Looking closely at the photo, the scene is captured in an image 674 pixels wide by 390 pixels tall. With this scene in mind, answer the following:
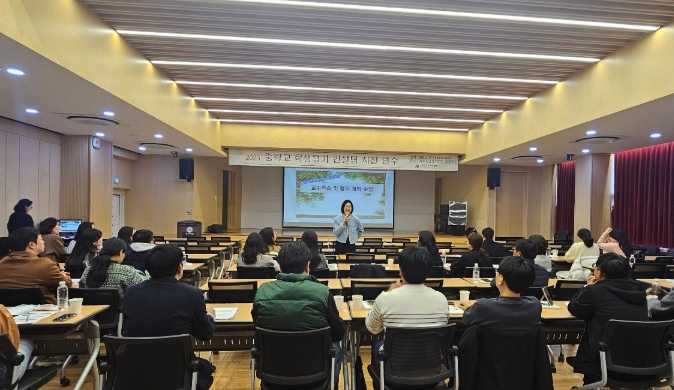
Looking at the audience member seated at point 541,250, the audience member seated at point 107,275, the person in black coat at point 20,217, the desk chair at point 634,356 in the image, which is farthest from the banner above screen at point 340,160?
the desk chair at point 634,356

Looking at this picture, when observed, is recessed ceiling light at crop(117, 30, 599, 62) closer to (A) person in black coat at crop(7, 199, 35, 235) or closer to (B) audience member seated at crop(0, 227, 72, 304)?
(A) person in black coat at crop(7, 199, 35, 235)

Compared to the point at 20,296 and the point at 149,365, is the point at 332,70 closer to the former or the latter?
the point at 20,296

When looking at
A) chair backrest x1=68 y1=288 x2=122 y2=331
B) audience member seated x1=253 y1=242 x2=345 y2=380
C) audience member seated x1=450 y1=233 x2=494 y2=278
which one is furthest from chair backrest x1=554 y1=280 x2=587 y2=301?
chair backrest x1=68 y1=288 x2=122 y2=331

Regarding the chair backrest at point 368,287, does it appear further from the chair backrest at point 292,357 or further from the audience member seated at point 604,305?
the audience member seated at point 604,305

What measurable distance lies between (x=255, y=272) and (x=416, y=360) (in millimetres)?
2464

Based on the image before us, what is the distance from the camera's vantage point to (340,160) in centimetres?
1132

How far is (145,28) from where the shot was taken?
17.2 ft

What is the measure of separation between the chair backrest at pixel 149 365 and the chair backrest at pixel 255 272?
7.19 feet

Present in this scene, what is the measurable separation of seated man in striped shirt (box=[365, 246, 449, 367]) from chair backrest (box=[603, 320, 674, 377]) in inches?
42.8

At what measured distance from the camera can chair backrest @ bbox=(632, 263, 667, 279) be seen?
524 cm

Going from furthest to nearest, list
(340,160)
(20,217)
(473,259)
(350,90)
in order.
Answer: (340,160)
(350,90)
(20,217)
(473,259)

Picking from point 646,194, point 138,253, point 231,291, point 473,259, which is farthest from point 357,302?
point 646,194

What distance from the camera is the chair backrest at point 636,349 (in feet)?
8.07

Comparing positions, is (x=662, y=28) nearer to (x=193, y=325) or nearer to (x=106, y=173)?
(x=193, y=325)
